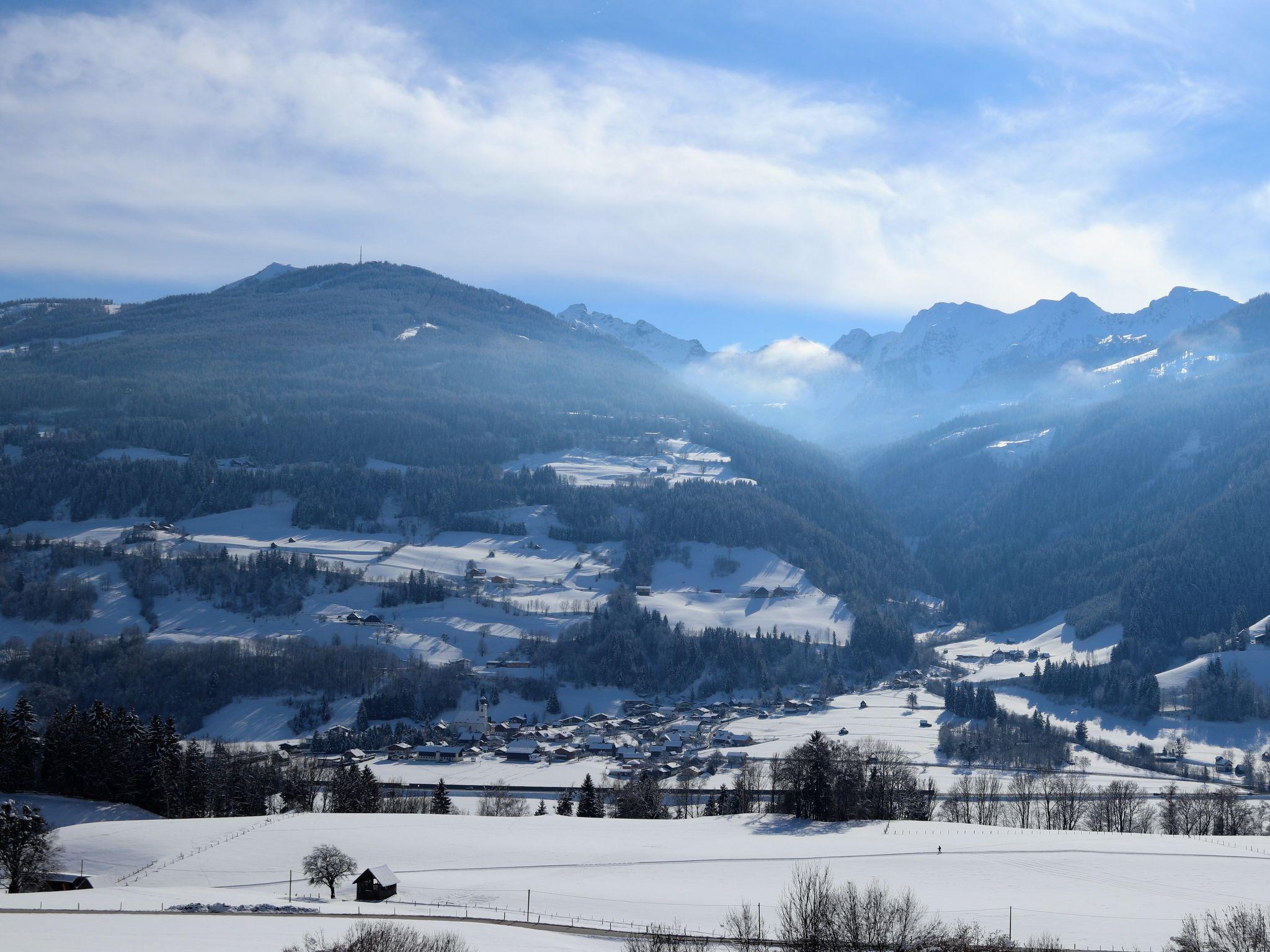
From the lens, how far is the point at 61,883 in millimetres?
56500

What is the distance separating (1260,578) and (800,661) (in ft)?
285

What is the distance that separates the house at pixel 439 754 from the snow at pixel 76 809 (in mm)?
41234

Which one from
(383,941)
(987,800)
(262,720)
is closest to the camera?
(383,941)

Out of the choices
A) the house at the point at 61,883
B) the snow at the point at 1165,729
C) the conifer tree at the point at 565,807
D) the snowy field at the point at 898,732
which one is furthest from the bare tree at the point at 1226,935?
the snow at the point at 1165,729

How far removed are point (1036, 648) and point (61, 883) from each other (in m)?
164

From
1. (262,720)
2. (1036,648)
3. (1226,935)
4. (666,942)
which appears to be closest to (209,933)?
(666,942)

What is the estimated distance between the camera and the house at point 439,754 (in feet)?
378

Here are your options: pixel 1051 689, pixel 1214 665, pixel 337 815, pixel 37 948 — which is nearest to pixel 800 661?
pixel 1051 689

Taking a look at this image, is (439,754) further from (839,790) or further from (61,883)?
(61,883)

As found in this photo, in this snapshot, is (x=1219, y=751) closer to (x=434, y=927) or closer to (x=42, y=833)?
(x=434, y=927)

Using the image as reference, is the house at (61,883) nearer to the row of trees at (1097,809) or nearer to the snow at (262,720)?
the row of trees at (1097,809)

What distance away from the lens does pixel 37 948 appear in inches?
1467

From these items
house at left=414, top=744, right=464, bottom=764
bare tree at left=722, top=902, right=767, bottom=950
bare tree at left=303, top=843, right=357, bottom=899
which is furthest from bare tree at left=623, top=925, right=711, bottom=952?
house at left=414, top=744, right=464, bottom=764

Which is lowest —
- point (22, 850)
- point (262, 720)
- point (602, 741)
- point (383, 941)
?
point (22, 850)
